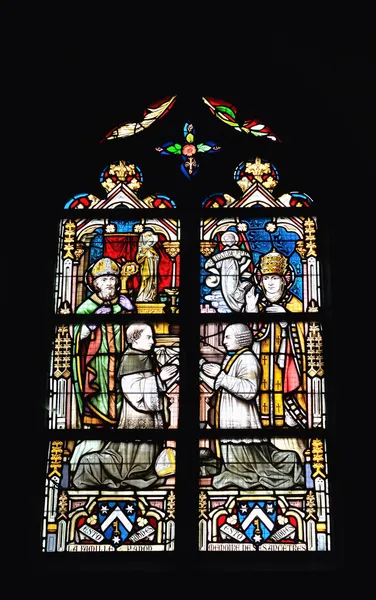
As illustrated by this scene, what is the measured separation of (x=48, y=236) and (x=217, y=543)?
2255mm

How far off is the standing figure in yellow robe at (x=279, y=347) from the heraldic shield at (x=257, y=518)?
1.65ft

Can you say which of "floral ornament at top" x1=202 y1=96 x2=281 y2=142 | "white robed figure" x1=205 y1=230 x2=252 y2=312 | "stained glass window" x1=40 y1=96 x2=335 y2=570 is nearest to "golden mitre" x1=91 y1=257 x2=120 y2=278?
"stained glass window" x1=40 y1=96 x2=335 y2=570

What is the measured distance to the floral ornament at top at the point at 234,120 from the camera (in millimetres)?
9719

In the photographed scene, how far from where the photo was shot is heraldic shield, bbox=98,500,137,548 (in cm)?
841

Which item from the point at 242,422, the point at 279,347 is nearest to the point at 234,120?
the point at 279,347

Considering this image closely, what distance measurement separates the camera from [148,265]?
30.4ft

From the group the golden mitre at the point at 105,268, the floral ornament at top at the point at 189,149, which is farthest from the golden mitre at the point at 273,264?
the golden mitre at the point at 105,268

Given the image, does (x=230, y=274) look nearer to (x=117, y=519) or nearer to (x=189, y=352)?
(x=189, y=352)
